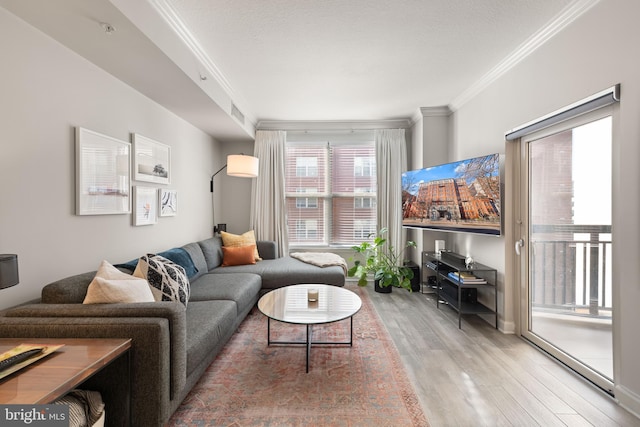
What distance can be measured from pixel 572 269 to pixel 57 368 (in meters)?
3.22

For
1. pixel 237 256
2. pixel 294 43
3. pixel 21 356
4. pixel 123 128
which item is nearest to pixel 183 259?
pixel 237 256

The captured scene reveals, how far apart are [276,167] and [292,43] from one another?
2.31 m

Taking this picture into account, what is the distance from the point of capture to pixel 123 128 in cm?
243

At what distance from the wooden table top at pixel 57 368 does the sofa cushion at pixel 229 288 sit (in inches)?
45.3

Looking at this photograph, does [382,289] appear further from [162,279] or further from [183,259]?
[162,279]

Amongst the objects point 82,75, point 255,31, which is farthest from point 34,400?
point 255,31

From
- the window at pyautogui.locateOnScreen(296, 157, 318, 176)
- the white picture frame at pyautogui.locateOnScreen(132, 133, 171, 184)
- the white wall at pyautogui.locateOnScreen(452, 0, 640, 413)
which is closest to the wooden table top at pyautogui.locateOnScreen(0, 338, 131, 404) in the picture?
the white picture frame at pyautogui.locateOnScreen(132, 133, 171, 184)

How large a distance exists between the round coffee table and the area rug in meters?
0.16

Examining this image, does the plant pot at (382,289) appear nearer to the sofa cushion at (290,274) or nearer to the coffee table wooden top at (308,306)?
the sofa cushion at (290,274)

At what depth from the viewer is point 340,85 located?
3.23m

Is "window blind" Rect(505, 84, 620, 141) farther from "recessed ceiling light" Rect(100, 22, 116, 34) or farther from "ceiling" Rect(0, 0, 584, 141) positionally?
"recessed ceiling light" Rect(100, 22, 116, 34)

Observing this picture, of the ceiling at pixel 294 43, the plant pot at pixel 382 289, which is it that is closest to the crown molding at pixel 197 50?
the ceiling at pixel 294 43

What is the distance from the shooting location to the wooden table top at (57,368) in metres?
0.96

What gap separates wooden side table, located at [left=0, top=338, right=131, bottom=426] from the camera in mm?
977
